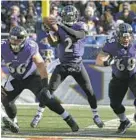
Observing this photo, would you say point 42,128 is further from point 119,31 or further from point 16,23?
point 16,23

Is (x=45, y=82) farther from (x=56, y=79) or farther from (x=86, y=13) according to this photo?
(x=86, y=13)

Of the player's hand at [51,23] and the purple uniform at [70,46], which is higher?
the player's hand at [51,23]

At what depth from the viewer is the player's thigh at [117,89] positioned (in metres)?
7.18

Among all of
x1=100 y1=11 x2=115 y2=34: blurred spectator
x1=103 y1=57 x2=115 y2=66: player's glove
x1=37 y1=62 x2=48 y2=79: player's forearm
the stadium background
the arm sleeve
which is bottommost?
the stadium background

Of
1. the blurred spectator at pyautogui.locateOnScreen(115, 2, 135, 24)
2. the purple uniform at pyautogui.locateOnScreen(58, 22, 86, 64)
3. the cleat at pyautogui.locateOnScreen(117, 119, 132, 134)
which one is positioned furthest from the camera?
the blurred spectator at pyautogui.locateOnScreen(115, 2, 135, 24)

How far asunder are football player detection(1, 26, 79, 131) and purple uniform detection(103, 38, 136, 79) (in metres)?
0.88

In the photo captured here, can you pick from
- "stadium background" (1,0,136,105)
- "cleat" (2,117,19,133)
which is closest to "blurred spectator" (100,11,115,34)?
"stadium background" (1,0,136,105)

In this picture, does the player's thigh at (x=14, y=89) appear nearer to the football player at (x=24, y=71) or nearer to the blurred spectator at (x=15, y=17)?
the football player at (x=24, y=71)

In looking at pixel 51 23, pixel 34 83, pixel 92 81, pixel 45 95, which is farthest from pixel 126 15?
pixel 45 95

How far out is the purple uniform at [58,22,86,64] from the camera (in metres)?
7.70

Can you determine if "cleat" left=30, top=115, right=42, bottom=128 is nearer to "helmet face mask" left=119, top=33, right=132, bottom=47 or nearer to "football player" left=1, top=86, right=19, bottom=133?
"football player" left=1, top=86, right=19, bottom=133

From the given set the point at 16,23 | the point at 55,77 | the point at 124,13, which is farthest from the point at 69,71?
the point at 16,23

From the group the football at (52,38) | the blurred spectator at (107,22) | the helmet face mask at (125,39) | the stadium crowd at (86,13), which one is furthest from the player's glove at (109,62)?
the blurred spectator at (107,22)

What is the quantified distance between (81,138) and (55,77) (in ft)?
3.84
